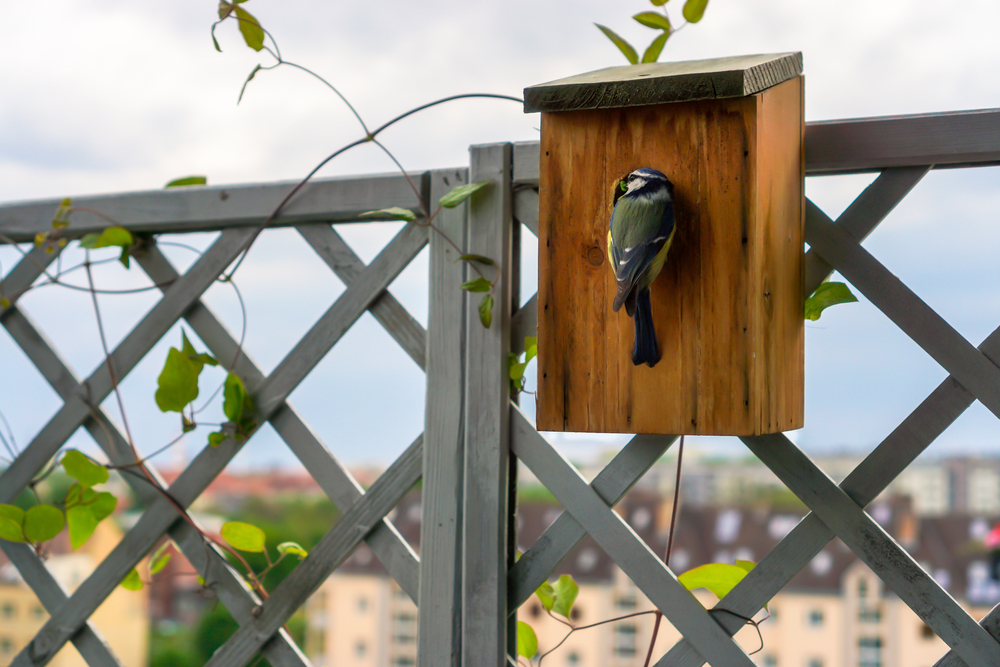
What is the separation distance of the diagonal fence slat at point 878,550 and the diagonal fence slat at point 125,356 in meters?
0.74

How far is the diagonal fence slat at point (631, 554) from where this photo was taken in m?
0.77

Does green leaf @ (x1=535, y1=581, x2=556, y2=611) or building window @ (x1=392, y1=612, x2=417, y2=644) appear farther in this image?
building window @ (x1=392, y1=612, x2=417, y2=644)

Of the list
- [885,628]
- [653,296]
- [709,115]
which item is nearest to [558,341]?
[653,296]

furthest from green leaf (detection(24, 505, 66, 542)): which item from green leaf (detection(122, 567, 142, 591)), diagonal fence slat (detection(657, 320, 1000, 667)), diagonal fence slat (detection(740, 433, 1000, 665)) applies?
diagonal fence slat (detection(740, 433, 1000, 665))

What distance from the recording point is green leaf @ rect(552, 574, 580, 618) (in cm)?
86

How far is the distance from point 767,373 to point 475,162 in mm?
434

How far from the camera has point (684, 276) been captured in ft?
2.17

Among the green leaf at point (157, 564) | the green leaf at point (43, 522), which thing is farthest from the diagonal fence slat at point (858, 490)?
the green leaf at point (43, 522)

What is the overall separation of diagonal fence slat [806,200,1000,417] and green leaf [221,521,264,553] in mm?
761

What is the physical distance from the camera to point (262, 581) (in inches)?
37.1

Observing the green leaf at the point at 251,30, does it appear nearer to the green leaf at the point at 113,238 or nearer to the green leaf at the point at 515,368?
the green leaf at the point at 113,238

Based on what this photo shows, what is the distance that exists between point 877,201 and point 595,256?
0.32 meters

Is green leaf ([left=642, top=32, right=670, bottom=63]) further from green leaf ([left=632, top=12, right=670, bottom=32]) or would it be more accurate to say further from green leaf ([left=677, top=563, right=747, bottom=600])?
green leaf ([left=677, top=563, right=747, bottom=600])

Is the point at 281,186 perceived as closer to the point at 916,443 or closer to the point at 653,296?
the point at 653,296
